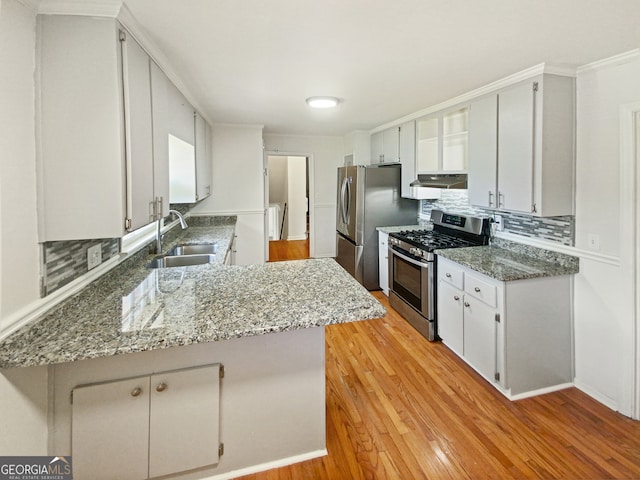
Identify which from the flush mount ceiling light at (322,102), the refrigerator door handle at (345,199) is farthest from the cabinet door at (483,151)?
the refrigerator door handle at (345,199)

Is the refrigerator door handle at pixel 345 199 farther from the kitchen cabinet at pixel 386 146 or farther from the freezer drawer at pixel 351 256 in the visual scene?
the kitchen cabinet at pixel 386 146

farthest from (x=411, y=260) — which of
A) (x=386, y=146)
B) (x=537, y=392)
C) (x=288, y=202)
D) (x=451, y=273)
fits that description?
(x=288, y=202)

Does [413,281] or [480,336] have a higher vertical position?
[413,281]

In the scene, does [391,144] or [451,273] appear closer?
[451,273]

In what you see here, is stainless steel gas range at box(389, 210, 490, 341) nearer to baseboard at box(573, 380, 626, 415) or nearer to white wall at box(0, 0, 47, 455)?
baseboard at box(573, 380, 626, 415)

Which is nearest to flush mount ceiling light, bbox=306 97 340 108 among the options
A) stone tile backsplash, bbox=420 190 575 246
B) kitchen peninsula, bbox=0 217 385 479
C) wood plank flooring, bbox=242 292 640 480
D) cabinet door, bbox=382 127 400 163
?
cabinet door, bbox=382 127 400 163

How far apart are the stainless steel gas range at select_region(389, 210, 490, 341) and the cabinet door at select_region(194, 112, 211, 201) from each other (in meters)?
2.17

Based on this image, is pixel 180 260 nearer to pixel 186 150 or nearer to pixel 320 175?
→ pixel 186 150

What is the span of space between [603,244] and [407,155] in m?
2.20

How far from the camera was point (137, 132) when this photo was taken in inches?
61.1

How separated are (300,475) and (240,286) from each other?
3.20 feet

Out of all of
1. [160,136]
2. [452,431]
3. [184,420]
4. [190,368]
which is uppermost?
[160,136]

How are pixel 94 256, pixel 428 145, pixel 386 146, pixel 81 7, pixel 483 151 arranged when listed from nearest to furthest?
pixel 81 7 < pixel 94 256 < pixel 483 151 < pixel 428 145 < pixel 386 146

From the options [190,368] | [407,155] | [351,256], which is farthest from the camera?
[351,256]
